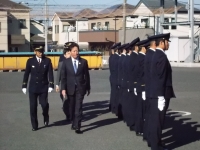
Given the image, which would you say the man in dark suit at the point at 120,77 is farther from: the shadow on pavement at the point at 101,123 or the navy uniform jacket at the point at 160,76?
the navy uniform jacket at the point at 160,76

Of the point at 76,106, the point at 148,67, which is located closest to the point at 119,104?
the point at 76,106

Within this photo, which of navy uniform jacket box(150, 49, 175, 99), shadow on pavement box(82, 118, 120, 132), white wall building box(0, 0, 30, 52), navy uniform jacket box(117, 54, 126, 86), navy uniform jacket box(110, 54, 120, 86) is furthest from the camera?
white wall building box(0, 0, 30, 52)

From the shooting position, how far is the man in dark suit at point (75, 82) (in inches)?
404

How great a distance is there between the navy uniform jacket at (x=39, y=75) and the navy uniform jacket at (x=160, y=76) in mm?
3533

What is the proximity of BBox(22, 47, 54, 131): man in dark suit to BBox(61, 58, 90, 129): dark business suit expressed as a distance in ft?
2.14

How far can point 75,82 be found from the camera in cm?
1034

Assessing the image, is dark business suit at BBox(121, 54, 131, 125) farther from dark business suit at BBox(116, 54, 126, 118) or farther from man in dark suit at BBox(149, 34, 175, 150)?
man in dark suit at BBox(149, 34, 175, 150)

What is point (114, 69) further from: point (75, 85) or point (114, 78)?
point (75, 85)

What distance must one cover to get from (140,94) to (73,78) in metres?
1.61

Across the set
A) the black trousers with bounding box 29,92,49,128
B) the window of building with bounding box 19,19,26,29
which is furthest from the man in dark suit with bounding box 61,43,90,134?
the window of building with bounding box 19,19,26,29

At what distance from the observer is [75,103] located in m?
10.3

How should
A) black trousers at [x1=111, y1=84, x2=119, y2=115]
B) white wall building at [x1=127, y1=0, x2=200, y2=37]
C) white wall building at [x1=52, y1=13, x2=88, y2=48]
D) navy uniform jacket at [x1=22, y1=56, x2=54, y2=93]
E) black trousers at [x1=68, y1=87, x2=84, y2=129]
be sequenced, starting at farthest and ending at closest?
1. white wall building at [x1=52, y1=13, x2=88, y2=48]
2. white wall building at [x1=127, y1=0, x2=200, y2=37]
3. black trousers at [x1=111, y1=84, x2=119, y2=115]
4. navy uniform jacket at [x1=22, y1=56, x2=54, y2=93]
5. black trousers at [x1=68, y1=87, x2=84, y2=129]

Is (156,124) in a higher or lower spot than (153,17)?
lower

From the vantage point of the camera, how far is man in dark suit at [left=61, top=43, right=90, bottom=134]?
10.3 m
